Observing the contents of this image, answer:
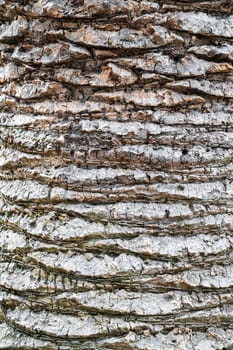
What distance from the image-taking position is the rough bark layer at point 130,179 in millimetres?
1736

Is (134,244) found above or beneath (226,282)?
above

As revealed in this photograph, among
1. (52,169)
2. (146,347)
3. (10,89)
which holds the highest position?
(10,89)

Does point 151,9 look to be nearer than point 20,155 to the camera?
Yes

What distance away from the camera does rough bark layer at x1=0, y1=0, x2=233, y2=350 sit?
174 centimetres

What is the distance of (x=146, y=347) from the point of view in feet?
5.58

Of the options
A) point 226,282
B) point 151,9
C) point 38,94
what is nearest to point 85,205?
point 38,94

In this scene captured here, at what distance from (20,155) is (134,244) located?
56 cm

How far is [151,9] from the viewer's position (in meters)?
1.73

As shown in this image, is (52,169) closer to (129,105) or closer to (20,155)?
(20,155)

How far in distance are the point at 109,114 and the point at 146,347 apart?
2.72 feet

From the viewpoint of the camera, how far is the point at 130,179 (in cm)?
177

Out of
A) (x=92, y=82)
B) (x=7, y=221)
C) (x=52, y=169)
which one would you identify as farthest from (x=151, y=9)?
(x=7, y=221)

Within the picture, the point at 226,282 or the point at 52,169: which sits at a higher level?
the point at 52,169

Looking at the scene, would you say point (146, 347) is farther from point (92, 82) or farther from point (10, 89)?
point (10, 89)
